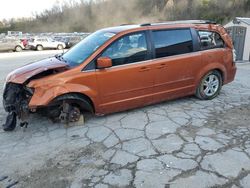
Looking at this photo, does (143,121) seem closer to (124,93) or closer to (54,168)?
(124,93)

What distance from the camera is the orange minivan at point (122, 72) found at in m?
4.27

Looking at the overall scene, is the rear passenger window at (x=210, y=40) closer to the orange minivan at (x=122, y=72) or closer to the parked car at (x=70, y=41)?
the orange minivan at (x=122, y=72)

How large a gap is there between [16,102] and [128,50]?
2179 millimetres

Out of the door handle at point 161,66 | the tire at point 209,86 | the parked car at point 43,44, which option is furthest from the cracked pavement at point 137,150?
the parked car at point 43,44

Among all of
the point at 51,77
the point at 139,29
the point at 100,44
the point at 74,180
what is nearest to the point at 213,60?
the point at 139,29

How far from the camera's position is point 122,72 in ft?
15.1

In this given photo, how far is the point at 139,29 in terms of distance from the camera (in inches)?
189

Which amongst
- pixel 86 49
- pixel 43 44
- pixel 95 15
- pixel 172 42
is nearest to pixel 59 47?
pixel 43 44

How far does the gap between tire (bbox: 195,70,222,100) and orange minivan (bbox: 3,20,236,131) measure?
2 centimetres

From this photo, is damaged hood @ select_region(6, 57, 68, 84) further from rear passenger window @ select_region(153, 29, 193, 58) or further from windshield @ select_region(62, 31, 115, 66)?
rear passenger window @ select_region(153, 29, 193, 58)

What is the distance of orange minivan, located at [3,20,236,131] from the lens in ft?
14.0

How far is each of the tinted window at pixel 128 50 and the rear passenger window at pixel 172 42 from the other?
0.97 feet

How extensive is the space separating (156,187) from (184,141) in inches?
46.5

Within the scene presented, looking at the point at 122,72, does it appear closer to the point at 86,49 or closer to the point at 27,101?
the point at 86,49
